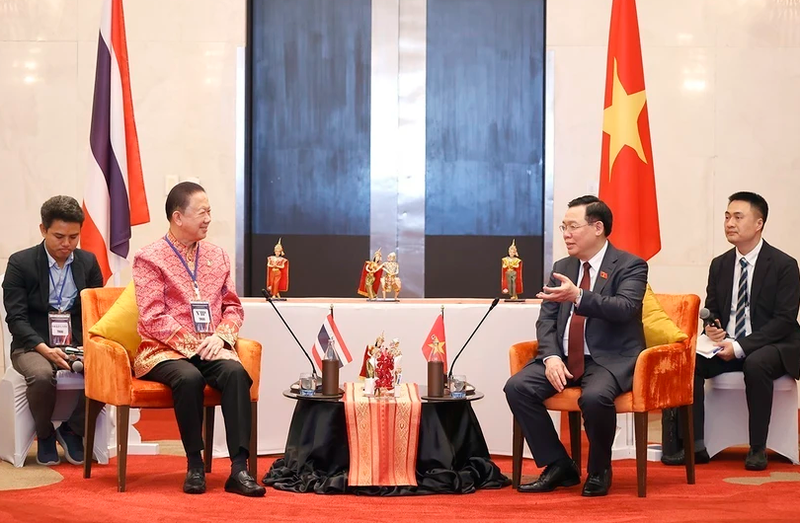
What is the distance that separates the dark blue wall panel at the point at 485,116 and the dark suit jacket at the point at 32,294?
10.0 feet

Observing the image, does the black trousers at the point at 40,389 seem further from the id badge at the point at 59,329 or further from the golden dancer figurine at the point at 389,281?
the golden dancer figurine at the point at 389,281

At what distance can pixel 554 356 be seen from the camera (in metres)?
4.36

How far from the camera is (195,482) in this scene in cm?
415

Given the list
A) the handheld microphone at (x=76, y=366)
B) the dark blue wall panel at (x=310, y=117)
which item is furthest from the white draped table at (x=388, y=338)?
the dark blue wall panel at (x=310, y=117)

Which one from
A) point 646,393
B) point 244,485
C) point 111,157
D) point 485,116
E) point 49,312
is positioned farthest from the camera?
point 485,116

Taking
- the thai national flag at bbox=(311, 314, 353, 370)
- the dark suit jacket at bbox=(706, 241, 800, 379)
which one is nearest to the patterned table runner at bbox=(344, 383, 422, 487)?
the thai national flag at bbox=(311, 314, 353, 370)

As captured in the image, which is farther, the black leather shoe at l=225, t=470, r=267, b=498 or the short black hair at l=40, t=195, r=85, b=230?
the short black hair at l=40, t=195, r=85, b=230

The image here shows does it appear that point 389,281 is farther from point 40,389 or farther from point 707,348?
point 40,389

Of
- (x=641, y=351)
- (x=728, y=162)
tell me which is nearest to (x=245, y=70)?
(x=728, y=162)

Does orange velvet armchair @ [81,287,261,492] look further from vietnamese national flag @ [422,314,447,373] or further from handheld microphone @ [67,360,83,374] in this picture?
vietnamese national flag @ [422,314,447,373]

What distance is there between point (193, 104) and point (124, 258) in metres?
2.02

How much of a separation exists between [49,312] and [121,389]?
3.30 feet

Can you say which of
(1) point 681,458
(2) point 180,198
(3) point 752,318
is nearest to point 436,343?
(2) point 180,198

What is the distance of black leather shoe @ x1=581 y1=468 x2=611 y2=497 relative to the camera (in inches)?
163
